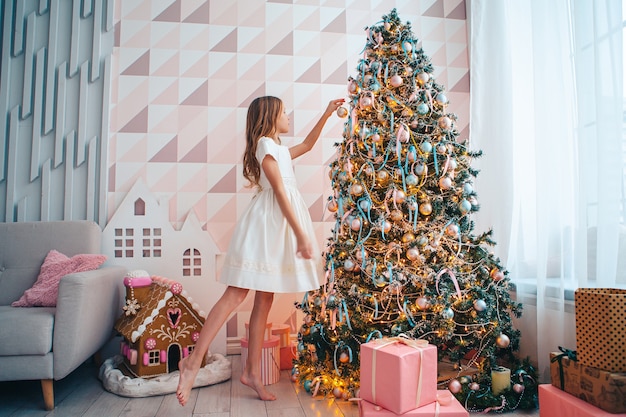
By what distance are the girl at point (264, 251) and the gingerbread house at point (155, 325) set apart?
1.18 ft

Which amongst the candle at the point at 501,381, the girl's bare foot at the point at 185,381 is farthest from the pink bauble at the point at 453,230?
the girl's bare foot at the point at 185,381

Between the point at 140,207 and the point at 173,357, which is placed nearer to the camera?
the point at 173,357

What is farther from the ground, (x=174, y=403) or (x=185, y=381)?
(x=185, y=381)

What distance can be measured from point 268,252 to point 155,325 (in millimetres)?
753

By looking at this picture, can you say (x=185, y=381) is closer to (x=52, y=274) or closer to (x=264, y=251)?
(x=264, y=251)

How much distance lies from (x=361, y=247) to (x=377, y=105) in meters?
0.67

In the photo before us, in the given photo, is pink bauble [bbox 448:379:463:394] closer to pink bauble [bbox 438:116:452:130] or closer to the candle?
the candle

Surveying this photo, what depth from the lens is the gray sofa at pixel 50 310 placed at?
194cm

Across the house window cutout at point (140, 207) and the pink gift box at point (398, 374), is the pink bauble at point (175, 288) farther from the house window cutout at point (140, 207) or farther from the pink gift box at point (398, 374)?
the pink gift box at point (398, 374)

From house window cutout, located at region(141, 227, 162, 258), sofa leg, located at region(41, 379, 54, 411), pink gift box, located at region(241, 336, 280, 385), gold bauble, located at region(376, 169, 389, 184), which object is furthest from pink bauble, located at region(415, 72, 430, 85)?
sofa leg, located at region(41, 379, 54, 411)

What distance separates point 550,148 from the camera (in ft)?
6.98

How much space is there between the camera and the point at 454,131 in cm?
220

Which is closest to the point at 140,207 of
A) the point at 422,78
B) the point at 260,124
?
the point at 260,124

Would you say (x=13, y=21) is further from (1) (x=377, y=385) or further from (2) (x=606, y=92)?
(2) (x=606, y=92)
